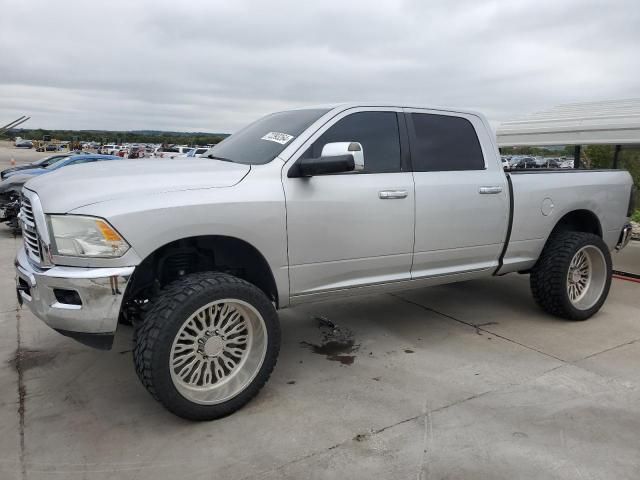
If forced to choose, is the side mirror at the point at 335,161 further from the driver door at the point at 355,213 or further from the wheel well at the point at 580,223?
the wheel well at the point at 580,223

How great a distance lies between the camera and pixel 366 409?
3443mm

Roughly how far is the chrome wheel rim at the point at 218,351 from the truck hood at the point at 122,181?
75cm

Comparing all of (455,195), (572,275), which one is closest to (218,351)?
(455,195)

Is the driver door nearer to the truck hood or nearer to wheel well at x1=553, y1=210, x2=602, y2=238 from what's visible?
the truck hood

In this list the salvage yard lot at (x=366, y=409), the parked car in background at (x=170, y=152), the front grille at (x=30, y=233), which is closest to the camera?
the salvage yard lot at (x=366, y=409)

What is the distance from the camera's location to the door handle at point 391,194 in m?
3.86

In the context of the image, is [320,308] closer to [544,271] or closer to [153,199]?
[544,271]

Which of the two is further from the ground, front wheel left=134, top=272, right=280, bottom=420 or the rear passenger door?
the rear passenger door

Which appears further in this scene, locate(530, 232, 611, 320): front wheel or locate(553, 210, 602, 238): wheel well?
locate(553, 210, 602, 238): wheel well

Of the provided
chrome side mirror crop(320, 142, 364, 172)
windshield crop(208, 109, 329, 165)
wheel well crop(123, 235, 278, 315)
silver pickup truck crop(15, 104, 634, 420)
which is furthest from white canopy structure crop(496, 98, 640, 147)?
wheel well crop(123, 235, 278, 315)

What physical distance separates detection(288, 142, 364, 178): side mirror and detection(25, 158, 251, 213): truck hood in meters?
0.41

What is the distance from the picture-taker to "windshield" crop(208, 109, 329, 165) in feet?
12.3

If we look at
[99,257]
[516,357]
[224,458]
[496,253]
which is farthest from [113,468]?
[496,253]

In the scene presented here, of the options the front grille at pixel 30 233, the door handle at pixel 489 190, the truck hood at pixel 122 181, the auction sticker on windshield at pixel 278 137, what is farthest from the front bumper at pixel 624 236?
the front grille at pixel 30 233
